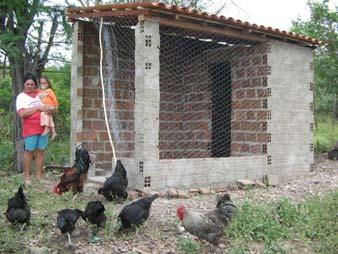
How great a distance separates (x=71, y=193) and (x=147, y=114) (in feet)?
5.33

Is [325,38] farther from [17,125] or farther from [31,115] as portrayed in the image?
[31,115]

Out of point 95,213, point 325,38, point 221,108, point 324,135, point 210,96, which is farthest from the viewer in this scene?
point 324,135

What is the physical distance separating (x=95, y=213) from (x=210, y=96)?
568 cm

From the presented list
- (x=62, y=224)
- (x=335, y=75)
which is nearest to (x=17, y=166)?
(x=62, y=224)

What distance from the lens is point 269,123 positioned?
8.75 m

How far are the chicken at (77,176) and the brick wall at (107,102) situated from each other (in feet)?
5.22

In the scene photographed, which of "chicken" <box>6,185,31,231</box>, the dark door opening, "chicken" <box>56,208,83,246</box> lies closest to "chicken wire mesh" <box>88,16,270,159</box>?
the dark door opening

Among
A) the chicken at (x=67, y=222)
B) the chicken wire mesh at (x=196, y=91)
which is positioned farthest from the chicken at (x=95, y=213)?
the chicken wire mesh at (x=196, y=91)

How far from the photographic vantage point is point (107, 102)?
8.87m

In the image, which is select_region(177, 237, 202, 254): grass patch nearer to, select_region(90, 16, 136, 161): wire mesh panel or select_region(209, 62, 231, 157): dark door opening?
select_region(90, 16, 136, 161): wire mesh panel

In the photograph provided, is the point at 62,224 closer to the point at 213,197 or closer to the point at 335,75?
the point at 213,197

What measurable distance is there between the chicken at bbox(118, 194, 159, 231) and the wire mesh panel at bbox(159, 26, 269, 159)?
4074 mm

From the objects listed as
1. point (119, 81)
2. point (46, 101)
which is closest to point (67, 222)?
point (46, 101)

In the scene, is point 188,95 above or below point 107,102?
above
